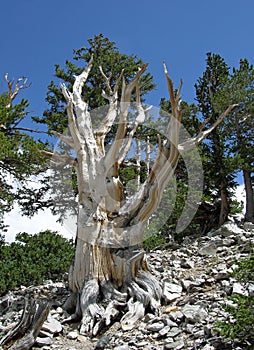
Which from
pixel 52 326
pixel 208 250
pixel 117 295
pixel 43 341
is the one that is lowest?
pixel 43 341

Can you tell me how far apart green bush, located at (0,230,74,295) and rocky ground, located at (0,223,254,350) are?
68 cm

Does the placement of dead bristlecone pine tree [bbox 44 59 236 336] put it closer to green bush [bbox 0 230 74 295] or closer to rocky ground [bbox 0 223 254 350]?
rocky ground [bbox 0 223 254 350]

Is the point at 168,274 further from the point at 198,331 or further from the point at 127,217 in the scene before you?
the point at 198,331

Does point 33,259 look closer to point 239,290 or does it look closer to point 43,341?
point 43,341

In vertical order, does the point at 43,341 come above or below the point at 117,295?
below

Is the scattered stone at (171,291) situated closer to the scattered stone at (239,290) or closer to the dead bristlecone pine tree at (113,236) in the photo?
the dead bristlecone pine tree at (113,236)

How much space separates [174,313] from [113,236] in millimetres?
1927

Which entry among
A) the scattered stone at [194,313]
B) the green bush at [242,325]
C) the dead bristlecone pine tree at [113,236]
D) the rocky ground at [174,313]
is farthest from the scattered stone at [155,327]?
the green bush at [242,325]

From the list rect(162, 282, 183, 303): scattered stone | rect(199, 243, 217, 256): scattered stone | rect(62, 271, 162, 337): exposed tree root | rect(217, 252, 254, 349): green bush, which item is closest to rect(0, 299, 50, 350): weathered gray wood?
rect(62, 271, 162, 337): exposed tree root

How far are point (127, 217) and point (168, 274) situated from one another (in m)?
1.47

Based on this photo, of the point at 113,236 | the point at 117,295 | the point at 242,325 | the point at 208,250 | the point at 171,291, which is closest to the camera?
the point at 242,325

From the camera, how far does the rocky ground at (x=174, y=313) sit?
14.7 feet

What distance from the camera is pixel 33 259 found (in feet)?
31.0

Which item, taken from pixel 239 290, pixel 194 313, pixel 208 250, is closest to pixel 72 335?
pixel 194 313
